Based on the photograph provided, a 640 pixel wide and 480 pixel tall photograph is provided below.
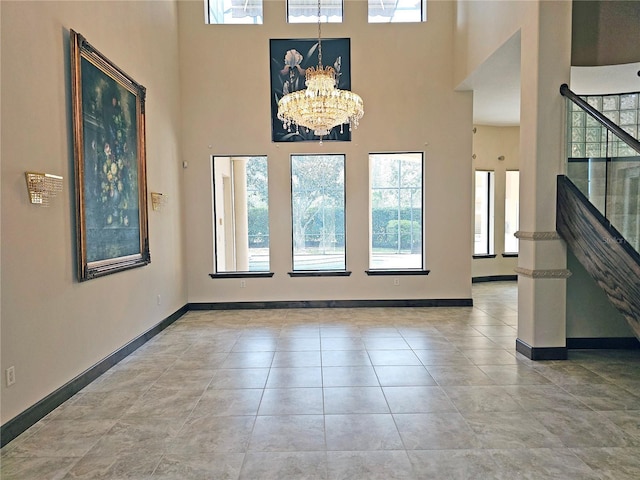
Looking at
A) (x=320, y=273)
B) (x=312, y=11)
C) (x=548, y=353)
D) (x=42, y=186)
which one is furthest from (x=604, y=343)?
(x=312, y=11)

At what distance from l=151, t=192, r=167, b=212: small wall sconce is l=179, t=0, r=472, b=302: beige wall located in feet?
3.60

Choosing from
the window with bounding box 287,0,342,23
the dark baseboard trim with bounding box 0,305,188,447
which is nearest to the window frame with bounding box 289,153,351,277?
the window with bounding box 287,0,342,23

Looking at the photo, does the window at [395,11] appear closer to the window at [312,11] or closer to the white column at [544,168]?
the window at [312,11]

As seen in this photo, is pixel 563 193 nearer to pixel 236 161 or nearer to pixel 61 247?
pixel 61 247

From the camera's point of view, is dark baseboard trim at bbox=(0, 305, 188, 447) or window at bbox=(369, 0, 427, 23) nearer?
dark baseboard trim at bbox=(0, 305, 188, 447)

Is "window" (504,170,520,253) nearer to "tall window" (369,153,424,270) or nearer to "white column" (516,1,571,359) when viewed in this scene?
"tall window" (369,153,424,270)

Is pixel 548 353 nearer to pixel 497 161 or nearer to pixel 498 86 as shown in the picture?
pixel 498 86

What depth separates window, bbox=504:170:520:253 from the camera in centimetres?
905

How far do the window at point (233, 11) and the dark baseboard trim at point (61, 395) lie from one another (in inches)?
203

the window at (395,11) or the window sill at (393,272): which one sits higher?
the window at (395,11)

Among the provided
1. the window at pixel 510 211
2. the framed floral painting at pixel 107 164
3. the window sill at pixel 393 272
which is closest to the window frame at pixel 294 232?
the window sill at pixel 393 272

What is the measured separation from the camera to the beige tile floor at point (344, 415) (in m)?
2.25

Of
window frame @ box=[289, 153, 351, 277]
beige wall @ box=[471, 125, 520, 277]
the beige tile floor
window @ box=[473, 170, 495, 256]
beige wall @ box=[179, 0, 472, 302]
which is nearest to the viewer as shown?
the beige tile floor

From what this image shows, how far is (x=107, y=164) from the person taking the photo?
3.82 m
